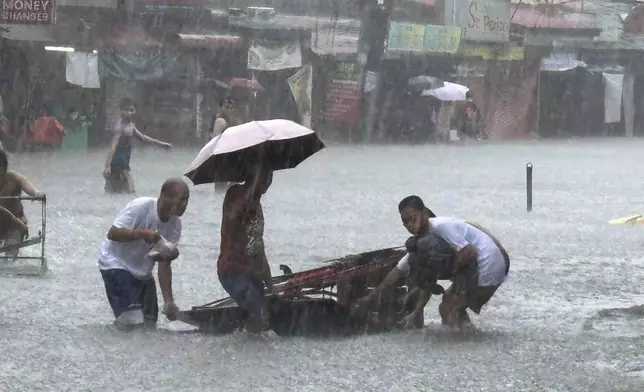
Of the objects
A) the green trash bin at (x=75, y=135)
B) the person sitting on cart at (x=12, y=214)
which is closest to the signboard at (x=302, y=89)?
the green trash bin at (x=75, y=135)

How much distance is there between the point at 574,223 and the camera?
15977 millimetres

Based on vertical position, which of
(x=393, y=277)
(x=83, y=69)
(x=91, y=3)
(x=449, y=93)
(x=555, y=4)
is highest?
(x=555, y=4)

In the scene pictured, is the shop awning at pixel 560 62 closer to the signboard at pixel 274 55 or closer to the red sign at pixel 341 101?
the red sign at pixel 341 101

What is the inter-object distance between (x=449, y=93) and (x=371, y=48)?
9.32 feet

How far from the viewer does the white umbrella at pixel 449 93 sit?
133ft

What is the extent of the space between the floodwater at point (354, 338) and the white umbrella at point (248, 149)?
105 cm

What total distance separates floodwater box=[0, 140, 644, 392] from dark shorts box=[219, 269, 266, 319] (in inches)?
7.7

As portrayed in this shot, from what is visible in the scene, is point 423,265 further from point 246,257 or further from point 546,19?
point 546,19

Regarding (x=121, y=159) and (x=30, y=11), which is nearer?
(x=121, y=159)

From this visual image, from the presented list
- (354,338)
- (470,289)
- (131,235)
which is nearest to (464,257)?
(470,289)

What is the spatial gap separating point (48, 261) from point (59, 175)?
36.8 feet

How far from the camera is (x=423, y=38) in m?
42.5

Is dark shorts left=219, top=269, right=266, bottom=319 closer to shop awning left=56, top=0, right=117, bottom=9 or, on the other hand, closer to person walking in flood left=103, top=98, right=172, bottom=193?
person walking in flood left=103, top=98, right=172, bottom=193

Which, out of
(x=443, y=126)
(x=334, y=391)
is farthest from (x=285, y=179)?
(x=443, y=126)
